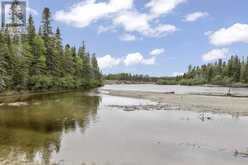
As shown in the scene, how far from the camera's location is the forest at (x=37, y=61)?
4044 cm

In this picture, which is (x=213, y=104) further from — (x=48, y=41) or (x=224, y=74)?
(x=224, y=74)

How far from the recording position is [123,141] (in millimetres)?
12438

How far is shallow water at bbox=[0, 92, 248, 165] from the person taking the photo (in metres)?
9.57

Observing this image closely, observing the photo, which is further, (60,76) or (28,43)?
(60,76)

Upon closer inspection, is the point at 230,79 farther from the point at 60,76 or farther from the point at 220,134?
the point at 220,134

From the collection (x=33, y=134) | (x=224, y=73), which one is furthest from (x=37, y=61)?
(x=224, y=73)

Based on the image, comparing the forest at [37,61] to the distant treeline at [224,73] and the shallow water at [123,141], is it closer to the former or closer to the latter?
the shallow water at [123,141]

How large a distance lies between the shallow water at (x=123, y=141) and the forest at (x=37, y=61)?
24706 millimetres

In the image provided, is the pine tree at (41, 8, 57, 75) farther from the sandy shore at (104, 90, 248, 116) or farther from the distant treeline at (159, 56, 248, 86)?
the distant treeline at (159, 56, 248, 86)

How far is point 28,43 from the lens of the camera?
49750mm

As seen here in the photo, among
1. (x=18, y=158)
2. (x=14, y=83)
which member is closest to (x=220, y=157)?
(x=18, y=158)

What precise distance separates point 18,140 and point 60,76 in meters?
48.7

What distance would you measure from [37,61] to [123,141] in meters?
42.0

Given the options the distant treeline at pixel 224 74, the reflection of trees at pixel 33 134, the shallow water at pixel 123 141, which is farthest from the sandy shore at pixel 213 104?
the distant treeline at pixel 224 74
